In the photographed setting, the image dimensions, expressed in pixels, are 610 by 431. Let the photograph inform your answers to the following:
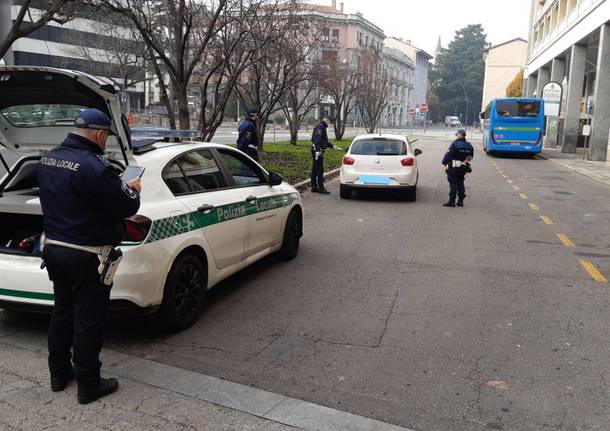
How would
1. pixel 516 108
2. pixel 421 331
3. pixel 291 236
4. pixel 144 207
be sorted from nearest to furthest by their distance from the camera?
1. pixel 144 207
2. pixel 421 331
3. pixel 291 236
4. pixel 516 108

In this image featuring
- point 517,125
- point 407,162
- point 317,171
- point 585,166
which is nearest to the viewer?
point 407,162

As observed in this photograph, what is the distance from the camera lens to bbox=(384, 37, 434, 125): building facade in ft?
377

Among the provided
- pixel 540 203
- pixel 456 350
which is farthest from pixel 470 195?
pixel 456 350

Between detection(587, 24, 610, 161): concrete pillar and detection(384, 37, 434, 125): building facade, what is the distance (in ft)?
267

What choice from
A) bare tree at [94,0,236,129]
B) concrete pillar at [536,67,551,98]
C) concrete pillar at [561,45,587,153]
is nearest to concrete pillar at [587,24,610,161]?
concrete pillar at [561,45,587,153]

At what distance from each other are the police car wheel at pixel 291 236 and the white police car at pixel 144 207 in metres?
1.00

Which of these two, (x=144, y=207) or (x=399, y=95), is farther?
(x=399, y=95)

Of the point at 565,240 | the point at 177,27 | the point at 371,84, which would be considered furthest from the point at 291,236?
the point at 371,84

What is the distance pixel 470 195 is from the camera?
48.6 ft

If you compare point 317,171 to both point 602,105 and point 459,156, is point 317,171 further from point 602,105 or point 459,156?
point 602,105

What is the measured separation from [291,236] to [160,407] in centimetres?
393

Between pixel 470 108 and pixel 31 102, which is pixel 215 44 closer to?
pixel 31 102

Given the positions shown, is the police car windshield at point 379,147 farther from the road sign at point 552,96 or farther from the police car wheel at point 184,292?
the road sign at point 552,96

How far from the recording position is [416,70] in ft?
390
